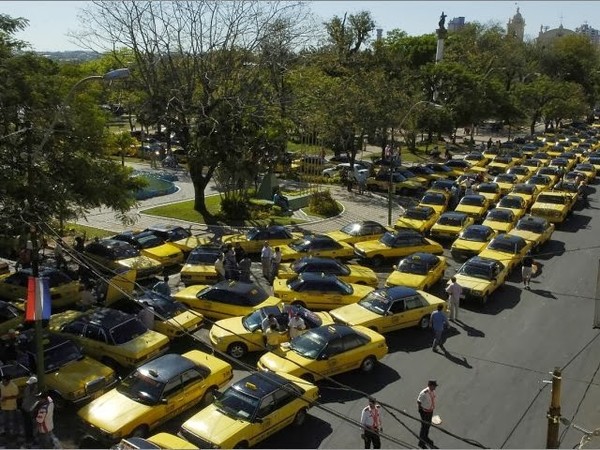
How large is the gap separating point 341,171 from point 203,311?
2483 centimetres

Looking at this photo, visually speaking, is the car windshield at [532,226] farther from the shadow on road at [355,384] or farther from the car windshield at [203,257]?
the shadow on road at [355,384]

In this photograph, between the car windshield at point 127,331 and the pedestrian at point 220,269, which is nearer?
the car windshield at point 127,331

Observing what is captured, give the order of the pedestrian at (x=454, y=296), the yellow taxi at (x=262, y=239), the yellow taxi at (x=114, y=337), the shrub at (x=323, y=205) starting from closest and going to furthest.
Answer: the yellow taxi at (x=114, y=337), the pedestrian at (x=454, y=296), the yellow taxi at (x=262, y=239), the shrub at (x=323, y=205)

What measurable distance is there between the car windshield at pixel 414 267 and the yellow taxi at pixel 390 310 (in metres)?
2.59

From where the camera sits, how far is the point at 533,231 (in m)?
25.5

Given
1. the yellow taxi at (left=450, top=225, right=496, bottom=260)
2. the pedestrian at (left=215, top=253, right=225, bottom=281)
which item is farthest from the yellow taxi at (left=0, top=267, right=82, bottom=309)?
the yellow taxi at (left=450, top=225, right=496, bottom=260)

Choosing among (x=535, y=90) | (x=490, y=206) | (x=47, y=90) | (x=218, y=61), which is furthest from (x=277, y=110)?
(x=535, y=90)

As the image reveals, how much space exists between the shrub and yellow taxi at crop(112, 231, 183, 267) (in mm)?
9907

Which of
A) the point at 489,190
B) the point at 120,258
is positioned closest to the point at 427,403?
the point at 120,258

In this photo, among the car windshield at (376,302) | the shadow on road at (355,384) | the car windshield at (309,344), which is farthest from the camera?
the car windshield at (376,302)

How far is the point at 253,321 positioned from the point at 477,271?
8.21 metres

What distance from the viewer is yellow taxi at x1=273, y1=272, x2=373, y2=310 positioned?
18578 millimetres

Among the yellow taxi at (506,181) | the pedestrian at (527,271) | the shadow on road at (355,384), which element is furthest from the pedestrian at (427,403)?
the yellow taxi at (506,181)

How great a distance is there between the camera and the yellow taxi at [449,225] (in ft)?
86.0
